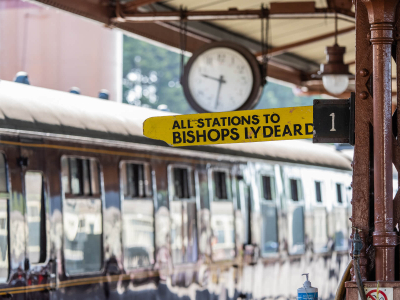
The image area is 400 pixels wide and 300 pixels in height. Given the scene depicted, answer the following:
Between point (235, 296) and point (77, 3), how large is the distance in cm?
436

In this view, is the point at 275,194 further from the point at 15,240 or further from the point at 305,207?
the point at 15,240

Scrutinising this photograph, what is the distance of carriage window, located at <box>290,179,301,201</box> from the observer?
1252 centimetres

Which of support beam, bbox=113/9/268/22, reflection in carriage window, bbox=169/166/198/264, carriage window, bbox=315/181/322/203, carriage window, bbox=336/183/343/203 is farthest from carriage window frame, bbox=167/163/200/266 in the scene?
carriage window, bbox=336/183/343/203

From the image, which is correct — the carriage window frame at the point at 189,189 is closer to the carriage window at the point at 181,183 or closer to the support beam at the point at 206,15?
the carriage window at the point at 181,183

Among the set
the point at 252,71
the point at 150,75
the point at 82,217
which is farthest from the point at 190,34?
the point at 150,75

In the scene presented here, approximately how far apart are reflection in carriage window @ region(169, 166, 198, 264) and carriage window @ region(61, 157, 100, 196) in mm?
1452

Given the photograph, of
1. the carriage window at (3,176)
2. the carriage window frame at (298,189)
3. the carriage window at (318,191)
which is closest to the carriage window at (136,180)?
the carriage window at (3,176)

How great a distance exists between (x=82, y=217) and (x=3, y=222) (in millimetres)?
1115

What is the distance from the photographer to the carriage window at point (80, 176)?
758 centimetres

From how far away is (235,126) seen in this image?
13.6ft

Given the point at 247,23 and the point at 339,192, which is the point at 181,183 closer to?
the point at 247,23

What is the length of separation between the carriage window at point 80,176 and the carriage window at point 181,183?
1.58m

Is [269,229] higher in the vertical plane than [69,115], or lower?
lower

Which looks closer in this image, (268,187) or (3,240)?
(3,240)
